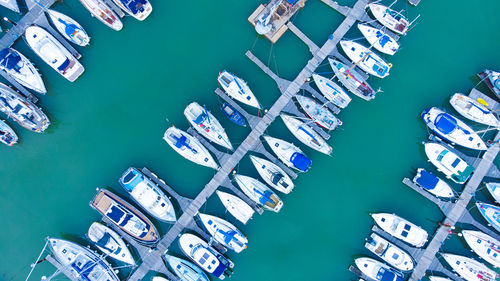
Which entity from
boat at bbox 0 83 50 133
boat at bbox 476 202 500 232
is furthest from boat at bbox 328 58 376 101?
boat at bbox 0 83 50 133

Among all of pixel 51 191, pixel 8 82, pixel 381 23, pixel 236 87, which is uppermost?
pixel 381 23

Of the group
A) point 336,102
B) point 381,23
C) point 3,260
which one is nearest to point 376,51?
point 381,23

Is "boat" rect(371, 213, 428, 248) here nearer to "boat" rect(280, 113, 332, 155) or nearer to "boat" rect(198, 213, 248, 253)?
"boat" rect(280, 113, 332, 155)

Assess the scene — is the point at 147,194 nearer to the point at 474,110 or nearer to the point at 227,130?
the point at 227,130

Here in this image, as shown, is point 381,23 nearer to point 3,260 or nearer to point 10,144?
point 10,144

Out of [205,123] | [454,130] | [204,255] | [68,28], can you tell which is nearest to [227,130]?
[205,123]

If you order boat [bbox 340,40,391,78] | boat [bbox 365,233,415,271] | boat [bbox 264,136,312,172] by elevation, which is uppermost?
boat [bbox 340,40,391,78]
